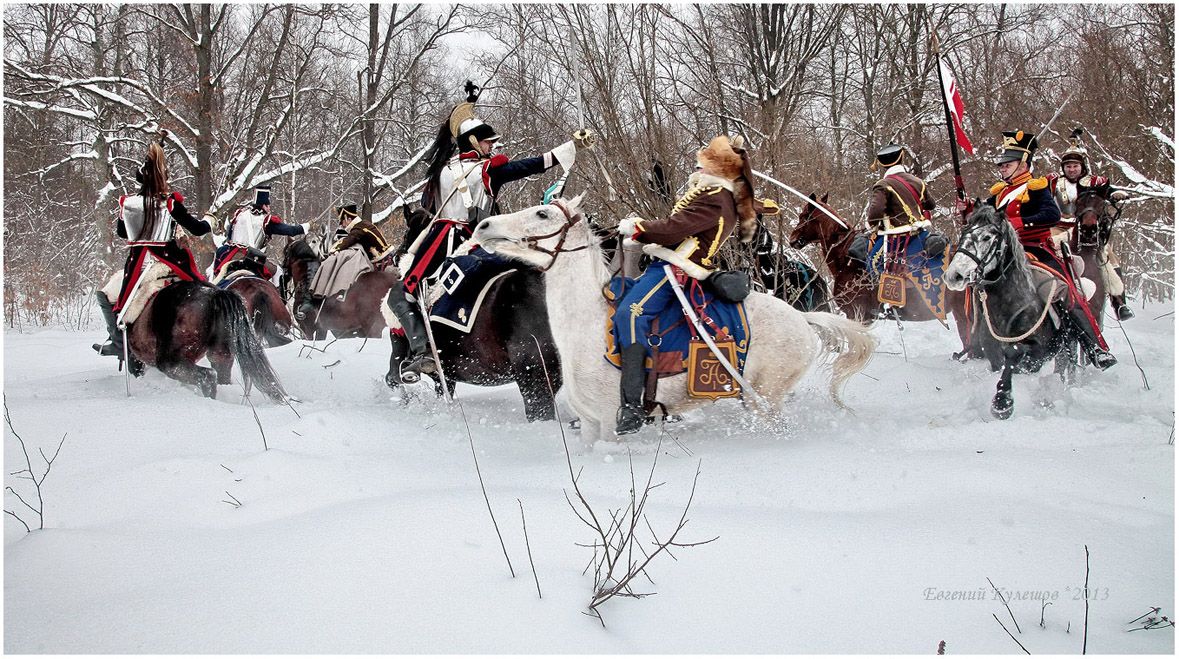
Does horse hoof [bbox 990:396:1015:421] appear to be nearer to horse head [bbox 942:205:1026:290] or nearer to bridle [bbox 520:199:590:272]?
horse head [bbox 942:205:1026:290]

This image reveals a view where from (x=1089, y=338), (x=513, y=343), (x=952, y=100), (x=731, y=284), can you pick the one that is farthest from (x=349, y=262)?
(x=1089, y=338)

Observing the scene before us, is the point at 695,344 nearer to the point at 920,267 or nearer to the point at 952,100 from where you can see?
the point at 952,100

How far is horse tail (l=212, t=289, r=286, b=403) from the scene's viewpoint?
19.9 feet

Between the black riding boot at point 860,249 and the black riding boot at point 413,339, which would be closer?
the black riding boot at point 413,339

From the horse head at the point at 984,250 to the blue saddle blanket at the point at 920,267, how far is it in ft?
8.43

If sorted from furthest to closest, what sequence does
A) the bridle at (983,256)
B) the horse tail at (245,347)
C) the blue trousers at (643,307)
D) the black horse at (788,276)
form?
the black horse at (788,276), the horse tail at (245,347), the bridle at (983,256), the blue trousers at (643,307)

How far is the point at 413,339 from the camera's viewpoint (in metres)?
5.61

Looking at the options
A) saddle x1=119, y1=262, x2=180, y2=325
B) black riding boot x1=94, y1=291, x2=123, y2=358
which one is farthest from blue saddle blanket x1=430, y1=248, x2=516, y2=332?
black riding boot x1=94, y1=291, x2=123, y2=358

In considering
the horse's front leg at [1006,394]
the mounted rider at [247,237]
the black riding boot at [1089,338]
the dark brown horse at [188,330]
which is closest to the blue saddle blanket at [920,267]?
the black riding boot at [1089,338]

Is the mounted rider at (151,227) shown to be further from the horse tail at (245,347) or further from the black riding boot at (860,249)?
the black riding boot at (860,249)

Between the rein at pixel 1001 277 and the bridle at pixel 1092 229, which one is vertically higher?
the bridle at pixel 1092 229

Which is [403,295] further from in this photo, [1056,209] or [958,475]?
[1056,209]

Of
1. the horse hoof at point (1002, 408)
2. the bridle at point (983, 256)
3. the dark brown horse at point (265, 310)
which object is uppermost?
the bridle at point (983, 256)

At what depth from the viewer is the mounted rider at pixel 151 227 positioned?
20.5 feet
